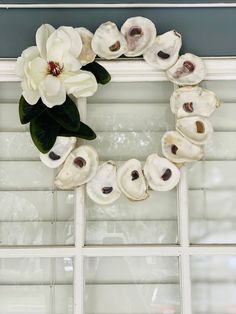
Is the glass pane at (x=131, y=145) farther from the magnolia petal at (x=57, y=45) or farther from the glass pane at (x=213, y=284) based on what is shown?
the magnolia petal at (x=57, y=45)

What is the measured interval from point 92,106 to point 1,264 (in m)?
0.80

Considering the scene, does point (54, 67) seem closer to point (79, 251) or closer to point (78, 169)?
point (78, 169)

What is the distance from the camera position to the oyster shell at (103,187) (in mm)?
2451

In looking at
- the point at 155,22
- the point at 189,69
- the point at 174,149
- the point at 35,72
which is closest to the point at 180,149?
the point at 174,149

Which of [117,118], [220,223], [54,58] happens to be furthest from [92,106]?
[220,223]

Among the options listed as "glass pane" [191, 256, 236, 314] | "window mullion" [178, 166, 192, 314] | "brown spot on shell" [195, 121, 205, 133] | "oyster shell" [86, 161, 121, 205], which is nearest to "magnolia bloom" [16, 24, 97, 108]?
"oyster shell" [86, 161, 121, 205]

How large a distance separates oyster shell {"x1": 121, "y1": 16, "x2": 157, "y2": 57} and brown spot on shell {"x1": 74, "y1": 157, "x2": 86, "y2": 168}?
510 millimetres

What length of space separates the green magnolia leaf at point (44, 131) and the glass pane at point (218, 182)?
628mm

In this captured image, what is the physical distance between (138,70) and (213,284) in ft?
3.25

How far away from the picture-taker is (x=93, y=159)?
244 cm

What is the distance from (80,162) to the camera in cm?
244

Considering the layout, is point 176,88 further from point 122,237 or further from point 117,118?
point 122,237

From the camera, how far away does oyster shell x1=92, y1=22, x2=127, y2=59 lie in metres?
2.45

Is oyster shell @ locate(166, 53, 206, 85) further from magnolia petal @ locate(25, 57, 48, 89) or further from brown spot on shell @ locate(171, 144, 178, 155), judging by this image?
magnolia petal @ locate(25, 57, 48, 89)
